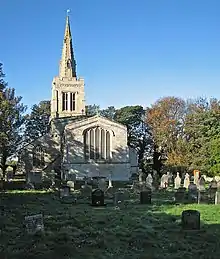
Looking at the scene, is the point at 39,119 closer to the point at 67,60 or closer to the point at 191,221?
the point at 67,60

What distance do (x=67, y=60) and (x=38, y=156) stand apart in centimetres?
1783

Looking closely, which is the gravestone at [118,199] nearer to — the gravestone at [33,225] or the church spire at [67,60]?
the gravestone at [33,225]

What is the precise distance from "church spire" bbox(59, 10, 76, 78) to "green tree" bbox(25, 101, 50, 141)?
394 inches

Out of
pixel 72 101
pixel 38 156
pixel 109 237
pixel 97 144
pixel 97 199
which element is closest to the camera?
pixel 109 237

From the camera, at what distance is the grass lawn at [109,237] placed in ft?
29.0

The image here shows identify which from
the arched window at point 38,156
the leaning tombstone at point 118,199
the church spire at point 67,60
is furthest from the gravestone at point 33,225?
the church spire at point 67,60

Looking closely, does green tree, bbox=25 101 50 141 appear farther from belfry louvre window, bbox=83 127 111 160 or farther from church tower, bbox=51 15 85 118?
belfry louvre window, bbox=83 127 111 160

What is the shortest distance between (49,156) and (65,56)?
17.7 metres

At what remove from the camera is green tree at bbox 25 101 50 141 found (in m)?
61.0

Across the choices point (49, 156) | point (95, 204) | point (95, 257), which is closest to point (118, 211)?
point (95, 204)

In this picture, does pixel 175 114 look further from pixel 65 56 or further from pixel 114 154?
pixel 65 56

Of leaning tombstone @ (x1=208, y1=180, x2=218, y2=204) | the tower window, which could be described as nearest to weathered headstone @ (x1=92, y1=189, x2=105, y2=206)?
leaning tombstone @ (x1=208, y1=180, x2=218, y2=204)

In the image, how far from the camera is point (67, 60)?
56.3 m

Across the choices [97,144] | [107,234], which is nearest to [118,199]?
[107,234]
